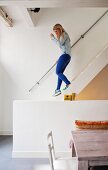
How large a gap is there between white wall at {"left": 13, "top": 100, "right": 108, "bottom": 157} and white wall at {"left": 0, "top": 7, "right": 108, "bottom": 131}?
1.42 m

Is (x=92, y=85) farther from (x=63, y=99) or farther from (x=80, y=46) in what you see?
(x=63, y=99)

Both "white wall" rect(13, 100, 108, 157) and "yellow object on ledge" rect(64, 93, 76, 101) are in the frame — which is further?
"yellow object on ledge" rect(64, 93, 76, 101)

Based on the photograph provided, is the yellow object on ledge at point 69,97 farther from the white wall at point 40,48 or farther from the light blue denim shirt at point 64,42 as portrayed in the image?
the white wall at point 40,48

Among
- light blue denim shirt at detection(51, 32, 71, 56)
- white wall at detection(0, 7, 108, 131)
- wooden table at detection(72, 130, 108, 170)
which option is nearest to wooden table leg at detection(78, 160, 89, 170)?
wooden table at detection(72, 130, 108, 170)

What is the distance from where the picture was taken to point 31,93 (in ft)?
17.3

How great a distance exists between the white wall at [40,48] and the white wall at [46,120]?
1417 millimetres

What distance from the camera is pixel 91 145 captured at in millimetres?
2242

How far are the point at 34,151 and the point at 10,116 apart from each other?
164 centimetres

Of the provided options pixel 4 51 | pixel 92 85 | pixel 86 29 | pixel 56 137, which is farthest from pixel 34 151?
pixel 86 29

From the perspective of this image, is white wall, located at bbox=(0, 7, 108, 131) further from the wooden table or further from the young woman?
the wooden table

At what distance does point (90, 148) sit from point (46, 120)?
178cm

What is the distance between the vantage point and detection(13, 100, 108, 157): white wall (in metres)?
3.84

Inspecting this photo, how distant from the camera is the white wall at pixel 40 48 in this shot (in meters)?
5.13

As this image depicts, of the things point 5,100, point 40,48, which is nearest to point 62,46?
point 40,48
